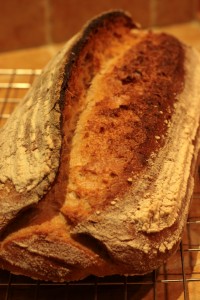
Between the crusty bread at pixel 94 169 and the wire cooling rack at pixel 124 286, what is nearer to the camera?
the crusty bread at pixel 94 169

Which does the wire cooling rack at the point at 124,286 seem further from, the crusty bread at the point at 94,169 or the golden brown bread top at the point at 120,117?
the golden brown bread top at the point at 120,117

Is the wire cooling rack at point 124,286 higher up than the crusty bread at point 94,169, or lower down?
lower down

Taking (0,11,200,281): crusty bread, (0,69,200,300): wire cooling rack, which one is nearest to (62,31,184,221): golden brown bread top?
(0,11,200,281): crusty bread

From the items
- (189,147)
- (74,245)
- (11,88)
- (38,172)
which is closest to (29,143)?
(38,172)

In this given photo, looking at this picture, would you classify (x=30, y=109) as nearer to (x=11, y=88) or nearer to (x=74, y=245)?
(x=74, y=245)

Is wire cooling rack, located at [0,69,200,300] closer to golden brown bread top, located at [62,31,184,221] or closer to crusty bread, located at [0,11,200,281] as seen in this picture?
crusty bread, located at [0,11,200,281]

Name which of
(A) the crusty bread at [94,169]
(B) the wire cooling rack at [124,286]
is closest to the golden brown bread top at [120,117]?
(A) the crusty bread at [94,169]

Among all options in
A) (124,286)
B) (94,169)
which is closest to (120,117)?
(94,169)

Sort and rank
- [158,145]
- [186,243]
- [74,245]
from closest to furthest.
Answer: [74,245]
[158,145]
[186,243]
